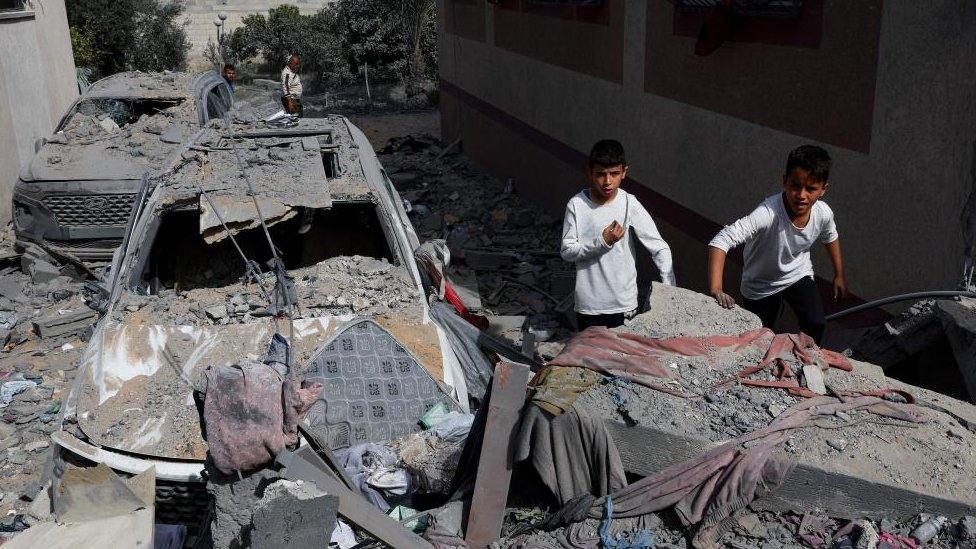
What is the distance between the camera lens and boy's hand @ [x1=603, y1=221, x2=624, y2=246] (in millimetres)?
4223

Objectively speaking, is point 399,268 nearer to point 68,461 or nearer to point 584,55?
point 68,461

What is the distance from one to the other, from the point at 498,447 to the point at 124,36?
25.1m

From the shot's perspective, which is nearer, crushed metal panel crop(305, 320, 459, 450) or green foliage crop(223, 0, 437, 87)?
crushed metal panel crop(305, 320, 459, 450)

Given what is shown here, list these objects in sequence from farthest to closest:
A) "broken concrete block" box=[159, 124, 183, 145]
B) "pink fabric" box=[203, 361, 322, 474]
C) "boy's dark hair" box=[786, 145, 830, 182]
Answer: "broken concrete block" box=[159, 124, 183, 145] < "boy's dark hair" box=[786, 145, 830, 182] < "pink fabric" box=[203, 361, 322, 474]

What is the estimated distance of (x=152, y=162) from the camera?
912 centimetres

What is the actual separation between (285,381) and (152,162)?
690 centimetres

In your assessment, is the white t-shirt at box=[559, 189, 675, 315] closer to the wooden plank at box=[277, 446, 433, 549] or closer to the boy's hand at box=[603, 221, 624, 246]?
the boy's hand at box=[603, 221, 624, 246]

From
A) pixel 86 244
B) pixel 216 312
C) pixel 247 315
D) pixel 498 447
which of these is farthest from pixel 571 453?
pixel 86 244

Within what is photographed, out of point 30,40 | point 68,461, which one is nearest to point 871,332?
point 68,461

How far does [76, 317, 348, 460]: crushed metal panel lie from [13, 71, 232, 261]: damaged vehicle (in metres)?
4.70

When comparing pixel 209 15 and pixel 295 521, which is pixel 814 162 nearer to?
pixel 295 521

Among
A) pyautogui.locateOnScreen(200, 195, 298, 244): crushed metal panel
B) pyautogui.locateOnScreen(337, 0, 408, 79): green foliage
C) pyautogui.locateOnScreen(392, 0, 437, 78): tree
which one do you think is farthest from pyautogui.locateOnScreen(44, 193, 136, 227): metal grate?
pyautogui.locateOnScreen(337, 0, 408, 79): green foliage

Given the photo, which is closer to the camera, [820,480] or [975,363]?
[820,480]

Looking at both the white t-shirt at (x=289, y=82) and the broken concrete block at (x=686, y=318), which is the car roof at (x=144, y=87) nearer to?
the white t-shirt at (x=289, y=82)
